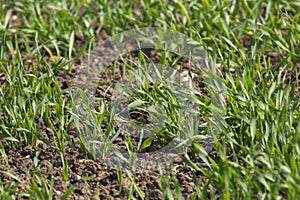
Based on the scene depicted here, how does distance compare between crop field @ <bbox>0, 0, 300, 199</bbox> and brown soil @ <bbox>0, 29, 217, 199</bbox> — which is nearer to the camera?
crop field @ <bbox>0, 0, 300, 199</bbox>

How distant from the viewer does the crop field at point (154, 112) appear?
2.86 m

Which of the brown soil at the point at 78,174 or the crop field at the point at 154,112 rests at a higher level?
the crop field at the point at 154,112

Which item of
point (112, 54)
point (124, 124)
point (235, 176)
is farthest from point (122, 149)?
point (112, 54)

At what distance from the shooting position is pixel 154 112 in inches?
129

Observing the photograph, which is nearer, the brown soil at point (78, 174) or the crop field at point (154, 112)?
the crop field at point (154, 112)

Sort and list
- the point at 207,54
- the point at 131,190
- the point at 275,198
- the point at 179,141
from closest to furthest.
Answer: the point at 275,198 → the point at 131,190 → the point at 179,141 → the point at 207,54

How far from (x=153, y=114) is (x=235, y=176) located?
70cm

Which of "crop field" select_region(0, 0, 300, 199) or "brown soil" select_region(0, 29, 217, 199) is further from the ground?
"crop field" select_region(0, 0, 300, 199)

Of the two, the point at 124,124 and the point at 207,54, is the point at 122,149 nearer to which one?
the point at 124,124

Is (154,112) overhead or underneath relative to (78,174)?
overhead

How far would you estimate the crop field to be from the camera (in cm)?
286

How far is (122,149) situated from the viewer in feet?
10.6

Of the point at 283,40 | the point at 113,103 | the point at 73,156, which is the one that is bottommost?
the point at 73,156

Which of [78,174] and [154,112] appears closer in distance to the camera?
[78,174]
